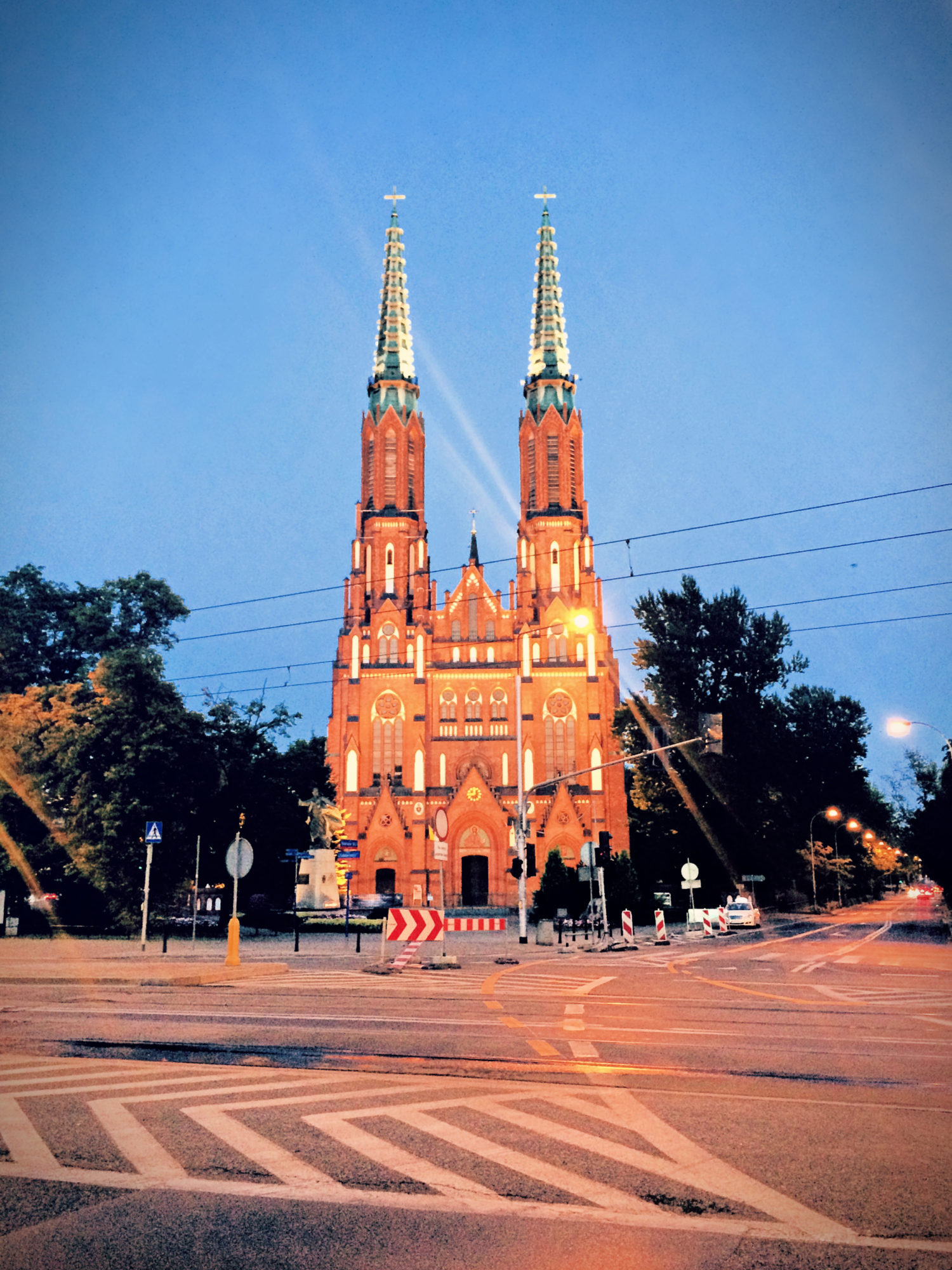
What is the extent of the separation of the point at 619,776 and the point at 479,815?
32.2 ft

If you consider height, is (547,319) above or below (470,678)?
above

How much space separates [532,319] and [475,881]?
150ft

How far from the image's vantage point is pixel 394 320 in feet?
258

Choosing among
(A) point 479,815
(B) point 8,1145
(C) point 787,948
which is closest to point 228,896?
(A) point 479,815

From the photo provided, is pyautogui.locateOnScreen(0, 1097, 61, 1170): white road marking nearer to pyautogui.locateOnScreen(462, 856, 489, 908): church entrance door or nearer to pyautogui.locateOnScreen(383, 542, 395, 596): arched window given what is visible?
pyautogui.locateOnScreen(462, 856, 489, 908): church entrance door

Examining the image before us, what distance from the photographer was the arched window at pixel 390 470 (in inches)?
2852

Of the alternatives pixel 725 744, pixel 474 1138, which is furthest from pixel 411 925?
pixel 725 744

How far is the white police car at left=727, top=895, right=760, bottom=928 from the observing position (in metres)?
39.8

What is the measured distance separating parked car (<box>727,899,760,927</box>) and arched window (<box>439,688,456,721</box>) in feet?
99.5

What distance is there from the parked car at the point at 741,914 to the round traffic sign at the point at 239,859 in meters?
25.9

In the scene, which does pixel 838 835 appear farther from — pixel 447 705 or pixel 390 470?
pixel 390 470

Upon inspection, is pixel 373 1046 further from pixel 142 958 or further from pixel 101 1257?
A: pixel 142 958

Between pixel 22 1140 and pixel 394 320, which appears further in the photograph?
pixel 394 320

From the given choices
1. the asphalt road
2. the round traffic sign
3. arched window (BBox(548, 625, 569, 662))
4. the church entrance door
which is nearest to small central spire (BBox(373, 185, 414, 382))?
arched window (BBox(548, 625, 569, 662))
